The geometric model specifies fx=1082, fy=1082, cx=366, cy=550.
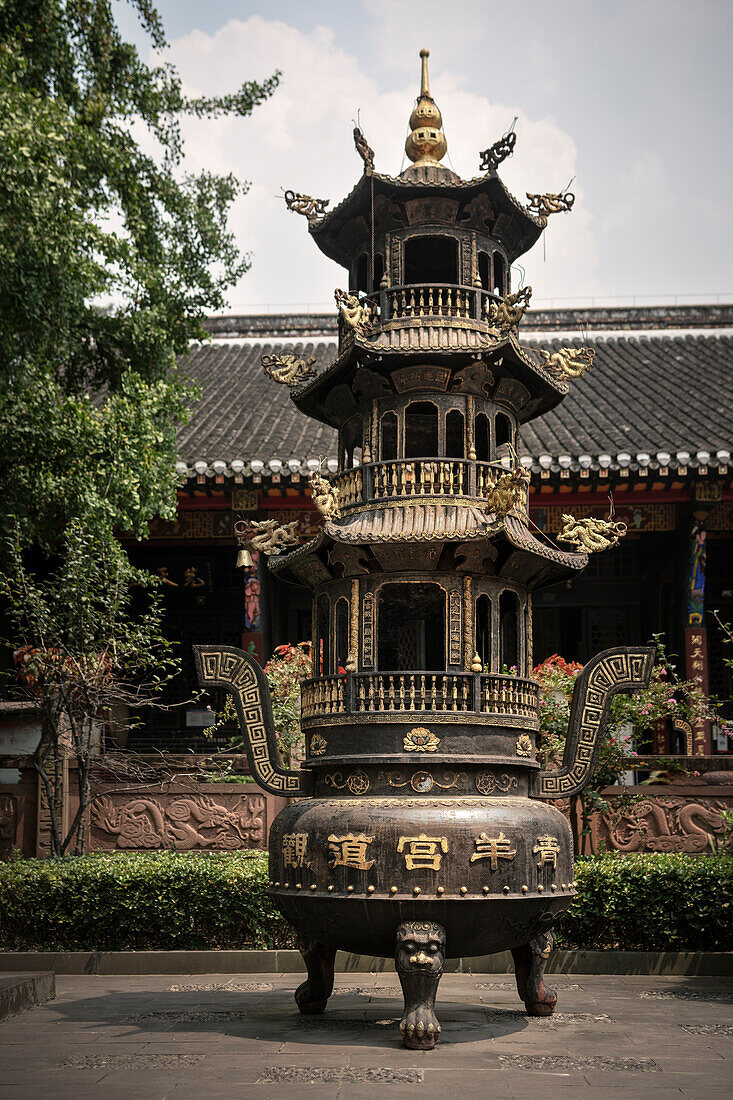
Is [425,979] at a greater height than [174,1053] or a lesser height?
greater

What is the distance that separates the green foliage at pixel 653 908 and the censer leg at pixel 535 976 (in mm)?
2758

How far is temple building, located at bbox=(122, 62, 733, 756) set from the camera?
27.3 ft

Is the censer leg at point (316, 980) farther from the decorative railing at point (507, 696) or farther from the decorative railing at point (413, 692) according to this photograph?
the decorative railing at point (507, 696)

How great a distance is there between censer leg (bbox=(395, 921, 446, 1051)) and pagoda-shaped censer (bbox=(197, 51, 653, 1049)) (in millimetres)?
13

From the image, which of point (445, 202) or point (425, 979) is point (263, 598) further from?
point (425, 979)

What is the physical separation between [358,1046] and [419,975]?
0.57 m

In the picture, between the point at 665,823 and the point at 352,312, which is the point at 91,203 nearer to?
the point at 352,312

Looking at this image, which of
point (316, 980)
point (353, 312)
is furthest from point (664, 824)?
point (353, 312)

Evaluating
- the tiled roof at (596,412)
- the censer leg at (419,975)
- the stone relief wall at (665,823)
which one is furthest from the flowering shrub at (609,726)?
the censer leg at (419,975)

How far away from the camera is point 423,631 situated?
9602 mm

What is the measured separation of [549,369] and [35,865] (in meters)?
7.13

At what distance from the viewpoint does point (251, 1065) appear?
20.5ft

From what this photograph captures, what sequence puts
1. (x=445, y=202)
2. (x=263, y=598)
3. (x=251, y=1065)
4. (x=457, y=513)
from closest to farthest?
(x=251, y=1065) < (x=457, y=513) < (x=445, y=202) < (x=263, y=598)

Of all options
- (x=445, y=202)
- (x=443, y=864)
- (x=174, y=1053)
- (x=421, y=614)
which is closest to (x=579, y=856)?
(x=421, y=614)
